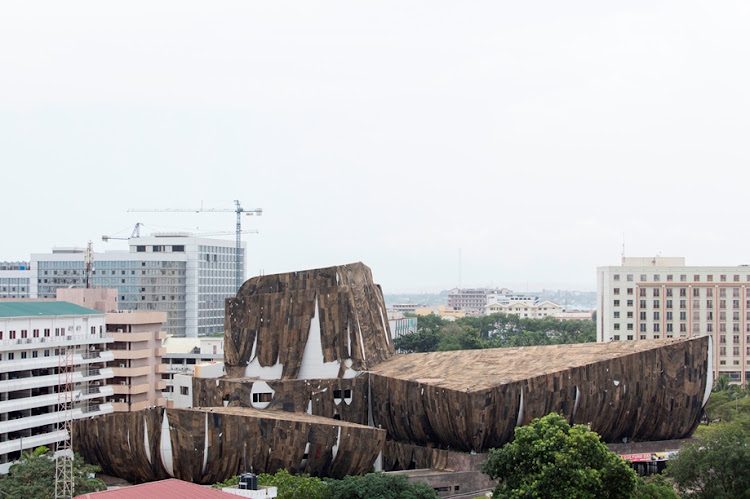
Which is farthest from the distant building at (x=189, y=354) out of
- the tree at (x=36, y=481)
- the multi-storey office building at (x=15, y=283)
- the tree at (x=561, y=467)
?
the multi-storey office building at (x=15, y=283)

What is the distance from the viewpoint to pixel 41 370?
59.9 m

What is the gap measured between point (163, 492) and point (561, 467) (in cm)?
1662

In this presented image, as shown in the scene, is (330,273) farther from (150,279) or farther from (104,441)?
(150,279)

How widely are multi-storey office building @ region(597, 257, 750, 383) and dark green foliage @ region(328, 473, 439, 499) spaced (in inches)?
2411

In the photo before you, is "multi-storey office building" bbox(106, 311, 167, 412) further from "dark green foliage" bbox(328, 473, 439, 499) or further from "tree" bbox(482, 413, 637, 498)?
"tree" bbox(482, 413, 637, 498)

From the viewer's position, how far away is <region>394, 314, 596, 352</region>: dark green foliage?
4985 inches

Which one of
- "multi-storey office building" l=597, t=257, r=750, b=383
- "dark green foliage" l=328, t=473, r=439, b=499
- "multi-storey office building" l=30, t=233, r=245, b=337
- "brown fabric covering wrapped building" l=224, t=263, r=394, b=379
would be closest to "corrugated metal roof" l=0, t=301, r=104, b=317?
"brown fabric covering wrapped building" l=224, t=263, r=394, b=379

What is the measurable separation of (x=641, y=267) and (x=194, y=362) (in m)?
45.3

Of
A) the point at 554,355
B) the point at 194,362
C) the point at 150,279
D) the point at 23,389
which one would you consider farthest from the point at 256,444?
the point at 150,279

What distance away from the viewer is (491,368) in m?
59.9

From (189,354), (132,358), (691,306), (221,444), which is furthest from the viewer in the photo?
(691,306)

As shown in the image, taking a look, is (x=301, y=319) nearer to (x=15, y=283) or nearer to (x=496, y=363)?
(x=496, y=363)

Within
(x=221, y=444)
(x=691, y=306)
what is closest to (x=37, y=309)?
(x=221, y=444)

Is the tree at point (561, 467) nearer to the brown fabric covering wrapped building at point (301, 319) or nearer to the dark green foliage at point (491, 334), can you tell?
the brown fabric covering wrapped building at point (301, 319)
